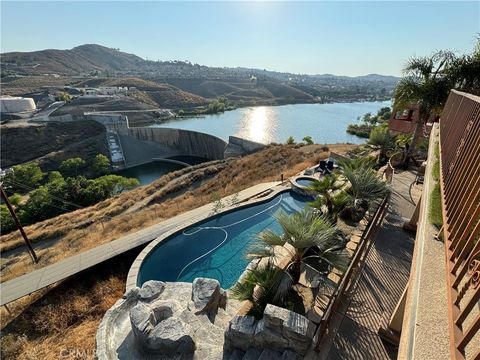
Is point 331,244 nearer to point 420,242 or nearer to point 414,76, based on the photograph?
point 420,242

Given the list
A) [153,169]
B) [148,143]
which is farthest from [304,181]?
[148,143]

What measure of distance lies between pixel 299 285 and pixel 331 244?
3.39 feet

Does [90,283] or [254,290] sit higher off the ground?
[254,290]

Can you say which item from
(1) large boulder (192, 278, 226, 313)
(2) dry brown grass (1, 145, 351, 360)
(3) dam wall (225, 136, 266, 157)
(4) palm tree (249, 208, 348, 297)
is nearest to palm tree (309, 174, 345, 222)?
(4) palm tree (249, 208, 348, 297)

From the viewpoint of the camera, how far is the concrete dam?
38062 millimetres

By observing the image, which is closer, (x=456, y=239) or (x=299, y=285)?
(x=456, y=239)

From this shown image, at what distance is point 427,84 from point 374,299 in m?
8.22

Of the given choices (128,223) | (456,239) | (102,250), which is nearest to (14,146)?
(128,223)

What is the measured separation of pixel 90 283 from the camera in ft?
23.9

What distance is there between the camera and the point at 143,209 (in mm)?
15680

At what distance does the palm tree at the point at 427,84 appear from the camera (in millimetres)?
8516

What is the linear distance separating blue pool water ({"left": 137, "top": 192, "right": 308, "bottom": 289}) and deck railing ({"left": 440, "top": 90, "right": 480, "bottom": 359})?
3.97m

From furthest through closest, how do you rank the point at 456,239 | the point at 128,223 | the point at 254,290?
1. the point at 128,223
2. the point at 254,290
3. the point at 456,239

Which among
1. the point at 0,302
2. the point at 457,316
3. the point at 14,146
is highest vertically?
the point at 457,316
